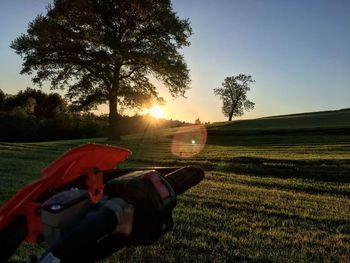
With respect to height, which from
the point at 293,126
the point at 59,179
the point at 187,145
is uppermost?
the point at 293,126

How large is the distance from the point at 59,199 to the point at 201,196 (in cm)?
926

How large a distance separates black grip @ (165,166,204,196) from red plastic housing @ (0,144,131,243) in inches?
9.3

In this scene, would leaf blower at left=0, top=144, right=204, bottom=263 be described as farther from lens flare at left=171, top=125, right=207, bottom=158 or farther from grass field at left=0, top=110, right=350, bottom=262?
lens flare at left=171, top=125, right=207, bottom=158

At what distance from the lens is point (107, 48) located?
3762 cm

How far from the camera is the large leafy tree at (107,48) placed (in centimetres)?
3853

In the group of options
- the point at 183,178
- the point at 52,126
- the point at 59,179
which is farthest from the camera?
the point at 52,126

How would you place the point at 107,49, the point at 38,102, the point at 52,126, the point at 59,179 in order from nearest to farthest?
the point at 59,179 → the point at 107,49 → the point at 52,126 → the point at 38,102

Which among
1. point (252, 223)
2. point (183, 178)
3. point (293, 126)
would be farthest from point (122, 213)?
point (293, 126)

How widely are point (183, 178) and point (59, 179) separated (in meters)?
0.50

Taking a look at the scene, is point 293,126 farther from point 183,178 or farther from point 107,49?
point 183,178

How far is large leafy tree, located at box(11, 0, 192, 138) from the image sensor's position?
3853cm

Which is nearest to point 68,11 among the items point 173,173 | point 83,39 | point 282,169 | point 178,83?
point 83,39

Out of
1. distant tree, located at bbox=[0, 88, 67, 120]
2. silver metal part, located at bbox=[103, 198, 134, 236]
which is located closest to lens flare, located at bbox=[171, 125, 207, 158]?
silver metal part, located at bbox=[103, 198, 134, 236]

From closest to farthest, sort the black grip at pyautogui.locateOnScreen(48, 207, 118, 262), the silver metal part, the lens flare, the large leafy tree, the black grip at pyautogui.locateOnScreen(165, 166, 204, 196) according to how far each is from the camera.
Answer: the black grip at pyautogui.locateOnScreen(48, 207, 118, 262), the silver metal part, the black grip at pyautogui.locateOnScreen(165, 166, 204, 196), the lens flare, the large leafy tree
